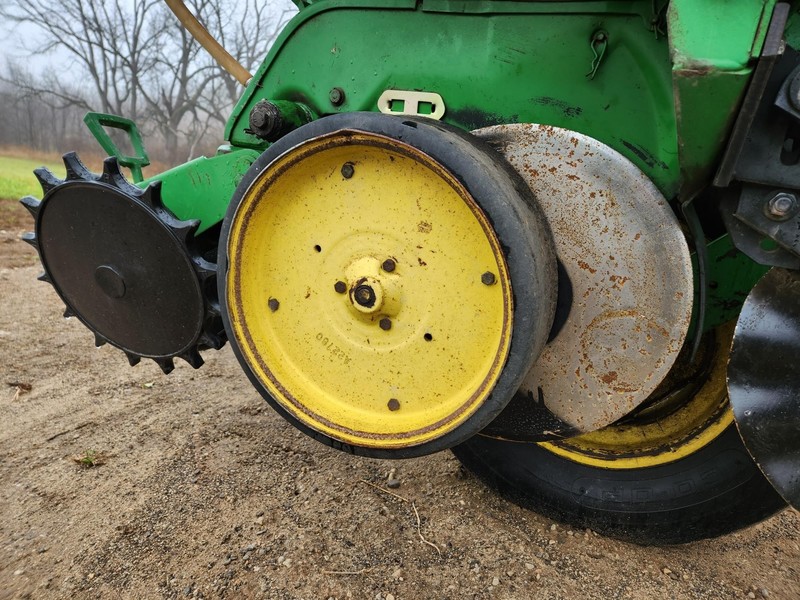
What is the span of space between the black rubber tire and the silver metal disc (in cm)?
40

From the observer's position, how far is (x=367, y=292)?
1228 millimetres

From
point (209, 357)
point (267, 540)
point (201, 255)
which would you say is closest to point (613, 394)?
point (267, 540)

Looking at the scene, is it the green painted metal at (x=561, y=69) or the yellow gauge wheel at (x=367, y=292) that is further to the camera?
the yellow gauge wheel at (x=367, y=292)

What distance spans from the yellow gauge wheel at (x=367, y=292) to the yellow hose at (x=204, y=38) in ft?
3.31

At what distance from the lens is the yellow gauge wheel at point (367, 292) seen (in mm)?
1170

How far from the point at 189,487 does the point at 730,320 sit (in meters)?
1.70

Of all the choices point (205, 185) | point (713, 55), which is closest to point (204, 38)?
point (205, 185)

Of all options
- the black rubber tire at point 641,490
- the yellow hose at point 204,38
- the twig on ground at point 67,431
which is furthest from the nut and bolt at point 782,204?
the twig on ground at point 67,431

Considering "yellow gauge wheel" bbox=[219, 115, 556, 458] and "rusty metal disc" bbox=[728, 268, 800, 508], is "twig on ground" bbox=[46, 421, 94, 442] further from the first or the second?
"rusty metal disc" bbox=[728, 268, 800, 508]

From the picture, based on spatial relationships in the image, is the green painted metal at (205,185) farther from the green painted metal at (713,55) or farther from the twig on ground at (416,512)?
the green painted metal at (713,55)

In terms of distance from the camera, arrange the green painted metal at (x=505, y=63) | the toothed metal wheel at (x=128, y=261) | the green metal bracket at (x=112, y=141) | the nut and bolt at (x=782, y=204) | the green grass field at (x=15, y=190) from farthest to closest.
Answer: the green grass field at (x=15, y=190), the green metal bracket at (x=112, y=141), the toothed metal wheel at (x=128, y=261), the green painted metal at (x=505, y=63), the nut and bolt at (x=782, y=204)

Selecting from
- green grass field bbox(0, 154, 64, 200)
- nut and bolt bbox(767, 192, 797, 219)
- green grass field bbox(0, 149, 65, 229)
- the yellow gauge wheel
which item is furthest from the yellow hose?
green grass field bbox(0, 154, 64, 200)

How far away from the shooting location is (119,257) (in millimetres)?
1651

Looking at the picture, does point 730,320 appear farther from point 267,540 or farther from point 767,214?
point 267,540
